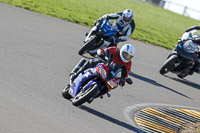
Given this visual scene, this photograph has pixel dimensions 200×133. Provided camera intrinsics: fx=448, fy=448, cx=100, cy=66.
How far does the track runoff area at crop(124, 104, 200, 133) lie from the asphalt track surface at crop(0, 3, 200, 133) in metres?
0.25

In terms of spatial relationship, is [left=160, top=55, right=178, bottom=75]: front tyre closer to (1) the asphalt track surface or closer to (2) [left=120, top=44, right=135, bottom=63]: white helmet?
(1) the asphalt track surface

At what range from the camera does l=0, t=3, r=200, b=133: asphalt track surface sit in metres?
7.43

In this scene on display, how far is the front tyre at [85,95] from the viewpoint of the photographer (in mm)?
8508

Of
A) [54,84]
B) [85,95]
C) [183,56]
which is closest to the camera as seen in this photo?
[85,95]

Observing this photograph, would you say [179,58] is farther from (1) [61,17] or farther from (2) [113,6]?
(2) [113,6]

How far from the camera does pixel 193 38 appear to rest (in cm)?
1511

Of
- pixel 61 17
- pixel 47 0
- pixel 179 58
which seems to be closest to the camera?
pixel 179 58

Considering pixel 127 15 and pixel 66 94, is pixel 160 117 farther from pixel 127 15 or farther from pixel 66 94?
pixel 127 15

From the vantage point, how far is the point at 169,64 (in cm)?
1473

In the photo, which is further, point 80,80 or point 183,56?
point 183,56

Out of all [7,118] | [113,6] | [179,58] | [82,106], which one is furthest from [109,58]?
[113,6]

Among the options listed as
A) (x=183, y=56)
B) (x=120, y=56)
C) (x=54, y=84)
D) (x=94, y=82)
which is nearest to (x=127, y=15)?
(x=183, y=56)

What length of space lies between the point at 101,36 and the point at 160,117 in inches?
157

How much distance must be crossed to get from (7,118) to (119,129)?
8.05 feet
